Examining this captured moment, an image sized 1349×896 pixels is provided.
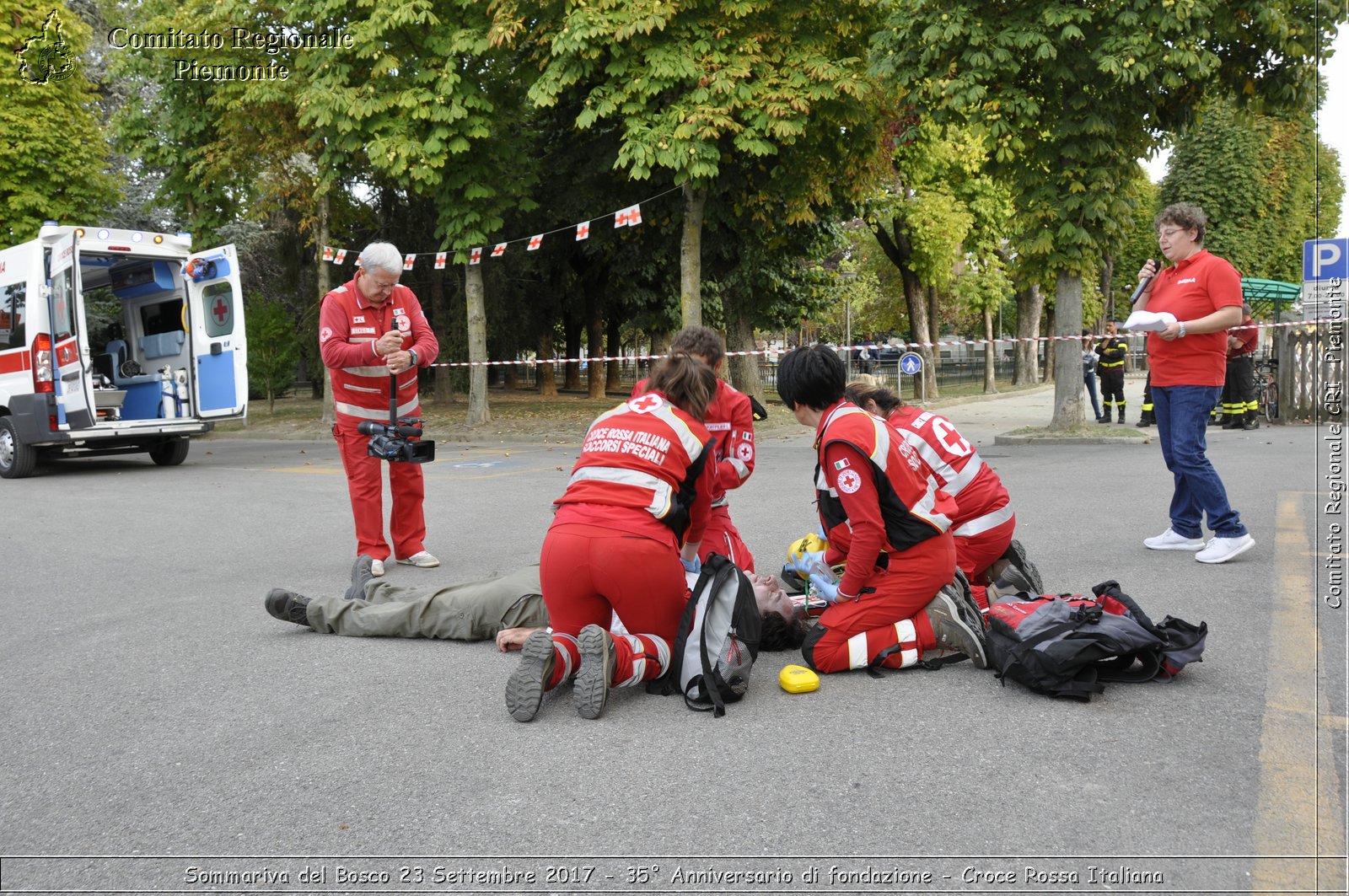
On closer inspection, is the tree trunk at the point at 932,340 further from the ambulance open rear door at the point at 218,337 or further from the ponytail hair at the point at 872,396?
the ponytail hair at the point at 872,396

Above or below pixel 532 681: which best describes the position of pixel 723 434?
above

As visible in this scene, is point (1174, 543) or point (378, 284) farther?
point (1174, 543)

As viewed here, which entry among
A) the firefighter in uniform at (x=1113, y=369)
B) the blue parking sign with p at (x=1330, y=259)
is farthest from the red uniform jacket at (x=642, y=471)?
the firefighter in uniform at (x=1113, y=369)

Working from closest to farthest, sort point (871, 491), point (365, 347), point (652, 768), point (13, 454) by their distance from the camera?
1. point (652, 768)
2. point (871, 491)
3. point (365, 347)
4. point (13, 454)

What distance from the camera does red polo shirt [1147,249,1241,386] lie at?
642 centimetres

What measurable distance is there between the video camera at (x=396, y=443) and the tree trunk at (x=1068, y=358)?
38.4 ft

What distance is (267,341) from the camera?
26703 mm

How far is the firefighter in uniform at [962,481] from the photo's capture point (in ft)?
16.6

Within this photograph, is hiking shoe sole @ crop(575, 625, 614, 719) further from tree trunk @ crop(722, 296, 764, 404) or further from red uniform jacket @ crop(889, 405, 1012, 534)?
tree trunk @ crop(722, 296, 764, 404)

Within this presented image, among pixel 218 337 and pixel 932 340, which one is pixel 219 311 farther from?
pixel 932 340

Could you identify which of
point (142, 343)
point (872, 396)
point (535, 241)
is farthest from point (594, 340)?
point (872, 396)

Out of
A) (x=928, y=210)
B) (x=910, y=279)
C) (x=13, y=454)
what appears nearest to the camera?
(x=13, y=454)

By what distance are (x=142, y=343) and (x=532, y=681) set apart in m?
14.5

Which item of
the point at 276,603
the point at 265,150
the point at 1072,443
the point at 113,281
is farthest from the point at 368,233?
the point at 276,603
